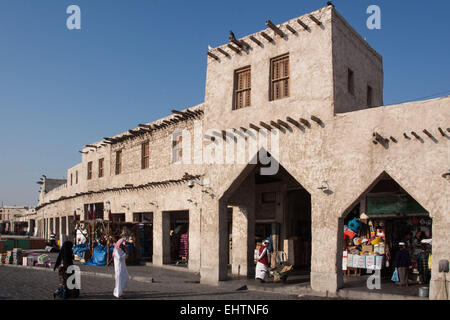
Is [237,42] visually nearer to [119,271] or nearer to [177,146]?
[177,146]

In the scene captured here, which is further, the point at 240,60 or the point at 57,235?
the point at 57,235

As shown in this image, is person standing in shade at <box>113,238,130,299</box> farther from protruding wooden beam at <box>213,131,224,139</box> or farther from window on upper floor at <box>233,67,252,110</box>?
window on upper floor at <box>233,67,252,110</box>

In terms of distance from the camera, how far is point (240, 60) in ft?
50.5

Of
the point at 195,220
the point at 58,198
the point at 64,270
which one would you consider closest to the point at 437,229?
the point at 64,270

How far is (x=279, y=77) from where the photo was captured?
14.4 meters

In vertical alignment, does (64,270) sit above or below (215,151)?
below

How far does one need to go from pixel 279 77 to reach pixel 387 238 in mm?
6591

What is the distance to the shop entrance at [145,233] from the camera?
23.9 metres

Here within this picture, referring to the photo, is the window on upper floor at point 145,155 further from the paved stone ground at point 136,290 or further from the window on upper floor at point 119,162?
the paved stone ground at point 136,290

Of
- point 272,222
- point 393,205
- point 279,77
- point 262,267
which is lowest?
point 262,267

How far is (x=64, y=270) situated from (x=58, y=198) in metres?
26.9

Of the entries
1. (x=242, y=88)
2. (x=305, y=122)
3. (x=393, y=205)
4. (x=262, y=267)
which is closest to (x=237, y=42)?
(x=242, y=88)
